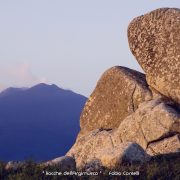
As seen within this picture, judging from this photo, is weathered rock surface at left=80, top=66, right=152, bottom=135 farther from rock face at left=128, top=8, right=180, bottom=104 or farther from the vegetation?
the vegetation

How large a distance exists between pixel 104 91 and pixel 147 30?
195 inches

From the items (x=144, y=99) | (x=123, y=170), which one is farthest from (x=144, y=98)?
(x=123, y=170)

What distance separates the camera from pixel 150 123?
29.1m

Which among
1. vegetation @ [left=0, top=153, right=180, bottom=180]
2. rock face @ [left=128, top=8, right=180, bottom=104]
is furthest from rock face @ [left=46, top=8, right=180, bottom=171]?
vegetation @ [left=0, top=153, right=180, bottom=180]

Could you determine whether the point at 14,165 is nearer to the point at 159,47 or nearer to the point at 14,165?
the point at 14,165

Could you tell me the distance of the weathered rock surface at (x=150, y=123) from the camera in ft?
93.3

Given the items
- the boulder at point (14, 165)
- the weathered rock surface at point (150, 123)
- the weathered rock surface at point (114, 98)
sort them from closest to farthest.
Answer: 1. the boulder at point (14, 165)
2. the weathered rock surface at point (150, 123)
3. the weathered rock surface at point (114, 98)

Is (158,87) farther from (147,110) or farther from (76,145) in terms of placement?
(76,145)

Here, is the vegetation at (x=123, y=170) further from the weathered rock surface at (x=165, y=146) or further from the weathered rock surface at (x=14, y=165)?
the weathered rock surface at (x=165, y=146)

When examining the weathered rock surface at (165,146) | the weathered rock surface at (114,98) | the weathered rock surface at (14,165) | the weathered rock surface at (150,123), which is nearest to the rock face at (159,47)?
the weathered rock surface at (114,98)

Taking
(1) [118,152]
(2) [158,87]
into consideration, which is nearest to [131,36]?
(2) [158,87]

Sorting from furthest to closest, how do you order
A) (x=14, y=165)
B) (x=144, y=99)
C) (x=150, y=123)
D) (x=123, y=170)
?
1. (x=144, y=99)
2. (x=150, y=123)
3. (x=14, y=165)
4. (x=123, y=170)

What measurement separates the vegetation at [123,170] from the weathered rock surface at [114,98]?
12111 millimetres

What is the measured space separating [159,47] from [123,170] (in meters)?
14.1
